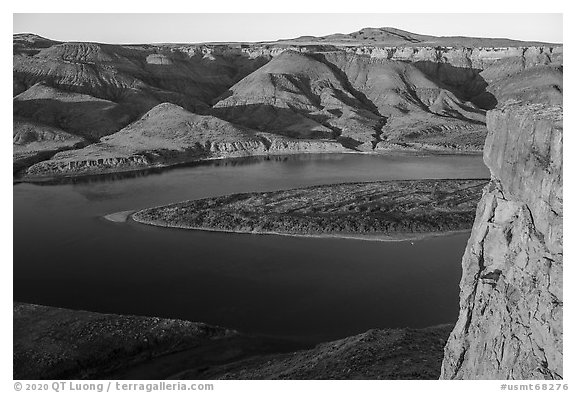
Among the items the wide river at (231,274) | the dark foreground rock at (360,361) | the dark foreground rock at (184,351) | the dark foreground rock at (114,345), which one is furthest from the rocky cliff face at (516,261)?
the wide river at (231,274)

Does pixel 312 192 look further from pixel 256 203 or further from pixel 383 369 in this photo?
pixel 383 369

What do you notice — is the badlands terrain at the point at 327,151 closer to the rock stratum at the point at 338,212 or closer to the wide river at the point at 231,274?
the rock stratum at the point at 338,212

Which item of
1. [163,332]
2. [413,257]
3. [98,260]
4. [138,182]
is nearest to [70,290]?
[98,260]

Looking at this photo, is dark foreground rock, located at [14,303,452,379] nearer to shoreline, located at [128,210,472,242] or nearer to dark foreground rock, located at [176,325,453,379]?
dark foreground rock, located at [176,325,453,379]

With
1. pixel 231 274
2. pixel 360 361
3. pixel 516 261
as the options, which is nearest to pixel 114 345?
pixel 231 274

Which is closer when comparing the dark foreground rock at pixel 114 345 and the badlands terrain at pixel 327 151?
the badlands terrain at pixel 327 151

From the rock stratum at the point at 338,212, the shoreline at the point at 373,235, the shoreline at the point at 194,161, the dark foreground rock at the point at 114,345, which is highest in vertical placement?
the shoreline at the point at 194,161
